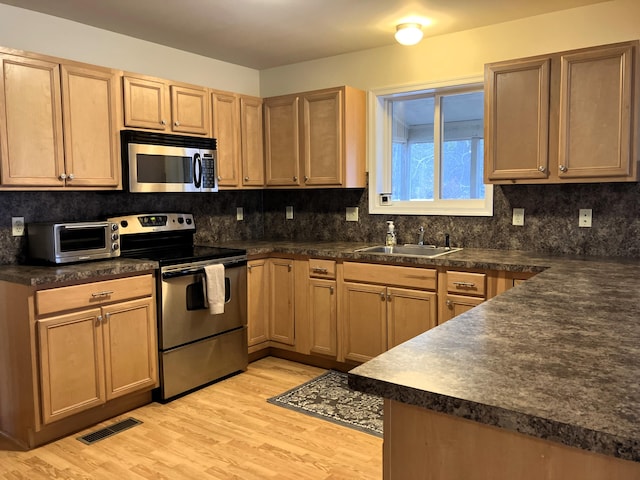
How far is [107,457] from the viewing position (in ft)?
8.56

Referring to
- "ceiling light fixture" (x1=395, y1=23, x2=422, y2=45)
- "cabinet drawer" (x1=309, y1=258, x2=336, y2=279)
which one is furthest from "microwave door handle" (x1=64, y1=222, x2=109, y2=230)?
"ceiling light fixture" (x1=395, y1=23, x2=422, y2=45)

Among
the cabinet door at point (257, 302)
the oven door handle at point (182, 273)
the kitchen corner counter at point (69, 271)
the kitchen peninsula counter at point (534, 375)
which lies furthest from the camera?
the cabinet door at point (257, 302)

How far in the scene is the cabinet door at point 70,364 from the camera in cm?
268

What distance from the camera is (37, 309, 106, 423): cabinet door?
2.68 meters

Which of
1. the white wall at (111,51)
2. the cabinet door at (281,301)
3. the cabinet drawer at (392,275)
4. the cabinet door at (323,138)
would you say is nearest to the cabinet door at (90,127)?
the white wall at (111,51)

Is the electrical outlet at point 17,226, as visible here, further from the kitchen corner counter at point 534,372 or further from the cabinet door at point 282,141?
the kitchen corner counter at point 534,372

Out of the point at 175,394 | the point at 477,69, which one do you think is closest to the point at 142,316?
the point at 175,394

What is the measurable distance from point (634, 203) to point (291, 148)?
2.43m

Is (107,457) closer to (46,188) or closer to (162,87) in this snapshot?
(46,188)

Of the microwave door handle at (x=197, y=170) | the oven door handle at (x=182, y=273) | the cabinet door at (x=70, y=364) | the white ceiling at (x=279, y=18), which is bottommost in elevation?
the cabinet door at (x=70, y=364)

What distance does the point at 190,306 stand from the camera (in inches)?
132

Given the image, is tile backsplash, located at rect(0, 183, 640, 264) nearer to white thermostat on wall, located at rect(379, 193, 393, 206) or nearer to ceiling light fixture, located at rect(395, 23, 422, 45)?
white thermostat on wall, located at rect(379, 193, 393, 206)

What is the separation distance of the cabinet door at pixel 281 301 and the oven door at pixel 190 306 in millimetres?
366

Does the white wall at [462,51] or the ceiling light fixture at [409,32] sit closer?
the white wall at [462,51]
